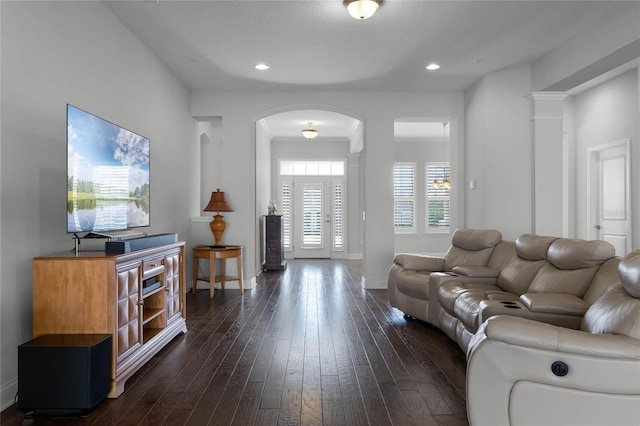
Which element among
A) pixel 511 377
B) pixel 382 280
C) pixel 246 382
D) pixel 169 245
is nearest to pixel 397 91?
pixel 382 280

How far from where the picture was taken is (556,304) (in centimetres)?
258

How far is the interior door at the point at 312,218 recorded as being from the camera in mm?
10016

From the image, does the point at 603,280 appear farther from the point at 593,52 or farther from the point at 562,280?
the point at 593,52

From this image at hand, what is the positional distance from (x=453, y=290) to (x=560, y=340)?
2.08 meters

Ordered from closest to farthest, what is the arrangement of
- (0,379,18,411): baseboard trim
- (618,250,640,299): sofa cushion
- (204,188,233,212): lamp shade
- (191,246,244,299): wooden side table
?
(618,250,640,299): sofa cushion, (0,379,18,411): baseboard trim, (191,246,244,299): wooden side table, (204,188,233,212): lamp shade

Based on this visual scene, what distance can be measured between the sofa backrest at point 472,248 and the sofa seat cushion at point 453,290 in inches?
21.2

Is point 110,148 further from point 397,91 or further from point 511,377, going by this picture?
point 397,91

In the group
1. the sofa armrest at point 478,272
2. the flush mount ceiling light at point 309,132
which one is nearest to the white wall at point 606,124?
the sofa armrest at point 478,272

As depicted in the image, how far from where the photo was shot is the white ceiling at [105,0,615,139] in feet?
12.0

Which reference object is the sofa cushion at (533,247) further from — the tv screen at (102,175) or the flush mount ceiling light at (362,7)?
the tv screen at (102,175)

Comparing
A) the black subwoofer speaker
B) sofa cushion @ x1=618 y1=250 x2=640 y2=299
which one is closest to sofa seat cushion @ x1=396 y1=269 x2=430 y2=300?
sofa cushion @ x1=618 y1=250 x2=640 y2=299

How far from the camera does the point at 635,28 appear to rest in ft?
11.4

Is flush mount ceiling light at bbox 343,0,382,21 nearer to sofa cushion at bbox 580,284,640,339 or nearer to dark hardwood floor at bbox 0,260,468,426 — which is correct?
sofa cushion at bbox 580,284,640,339

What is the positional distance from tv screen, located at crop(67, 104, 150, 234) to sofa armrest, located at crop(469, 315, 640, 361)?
255 cm
